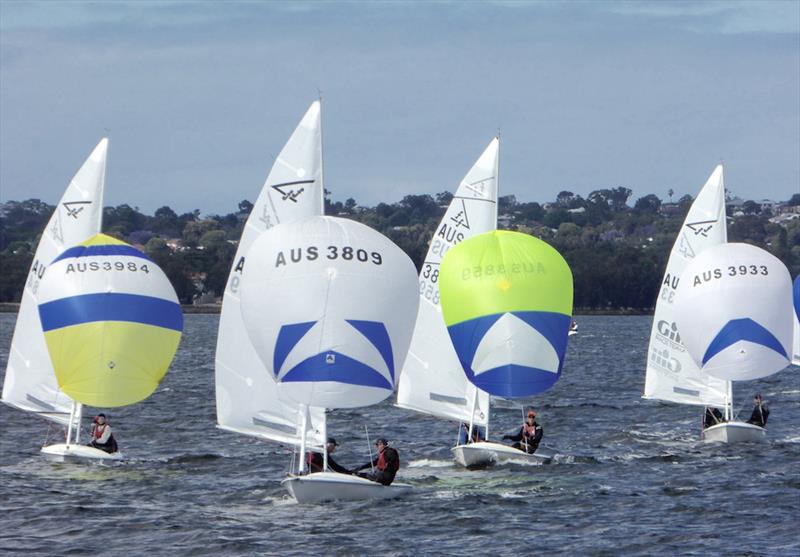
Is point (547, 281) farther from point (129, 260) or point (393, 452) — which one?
point (129, 260)

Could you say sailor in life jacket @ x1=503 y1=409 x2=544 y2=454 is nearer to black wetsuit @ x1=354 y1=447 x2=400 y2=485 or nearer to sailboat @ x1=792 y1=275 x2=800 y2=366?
black wetsuit @ x1=354 y1=447 x2=400 y2=485

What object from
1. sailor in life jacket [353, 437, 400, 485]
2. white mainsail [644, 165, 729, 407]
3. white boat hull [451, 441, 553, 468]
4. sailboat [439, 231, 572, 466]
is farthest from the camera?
white mainsail [644, 165, 729, 407]

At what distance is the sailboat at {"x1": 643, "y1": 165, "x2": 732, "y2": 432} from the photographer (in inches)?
1563

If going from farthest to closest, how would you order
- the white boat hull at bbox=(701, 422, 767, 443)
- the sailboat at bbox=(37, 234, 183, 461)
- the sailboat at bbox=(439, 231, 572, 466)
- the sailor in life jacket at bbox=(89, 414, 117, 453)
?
the white boat hull at bbox=(701, 422, 767, 443) < the sailor in life jacket at bbox=(89, 414, 117, 453) < the sailboat at bbox=(37, 234, 183, 461) < the sailboat at bbox=(439, 231, 572, 466)

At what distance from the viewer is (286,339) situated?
86.4 ft

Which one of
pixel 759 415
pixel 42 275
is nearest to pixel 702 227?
pixel 759 415

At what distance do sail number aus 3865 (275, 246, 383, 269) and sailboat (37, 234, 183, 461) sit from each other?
632cm

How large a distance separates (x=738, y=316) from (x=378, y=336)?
42.3ft

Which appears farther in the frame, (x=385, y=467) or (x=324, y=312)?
(x=385, y=467)


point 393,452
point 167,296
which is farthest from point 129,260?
point 393,452

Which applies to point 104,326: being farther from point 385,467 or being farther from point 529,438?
point 529,438

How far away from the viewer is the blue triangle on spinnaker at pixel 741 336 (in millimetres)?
36469

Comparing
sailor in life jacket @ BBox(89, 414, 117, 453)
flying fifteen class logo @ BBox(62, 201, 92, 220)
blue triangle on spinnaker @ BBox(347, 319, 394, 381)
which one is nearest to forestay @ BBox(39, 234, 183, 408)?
sailor in life jacket @ BBox(89, 414, 117, 453)

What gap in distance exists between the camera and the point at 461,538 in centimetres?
2531
